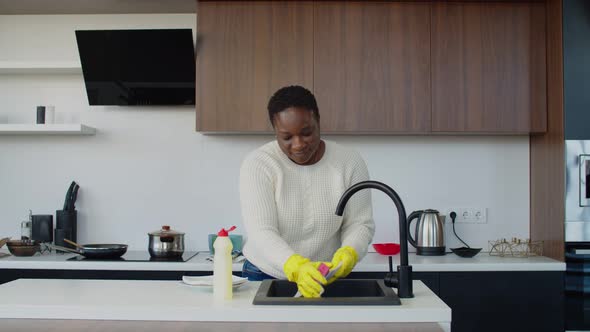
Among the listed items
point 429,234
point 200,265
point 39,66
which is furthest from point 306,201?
point 39,66

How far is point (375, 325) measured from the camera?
1.61 metres

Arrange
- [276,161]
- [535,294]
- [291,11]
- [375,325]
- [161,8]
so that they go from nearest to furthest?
[375,325], [276,161], [535,294], [291,11], [161,8]

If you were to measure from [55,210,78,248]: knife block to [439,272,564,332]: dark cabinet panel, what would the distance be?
6.30ft

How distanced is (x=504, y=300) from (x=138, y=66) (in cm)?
215

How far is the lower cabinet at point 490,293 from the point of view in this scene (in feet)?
9.90

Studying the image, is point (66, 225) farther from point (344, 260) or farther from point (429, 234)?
point (344, 260)

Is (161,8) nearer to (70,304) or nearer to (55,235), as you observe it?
(55,235)

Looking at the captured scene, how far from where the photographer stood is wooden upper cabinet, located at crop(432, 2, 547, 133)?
10.7 ft

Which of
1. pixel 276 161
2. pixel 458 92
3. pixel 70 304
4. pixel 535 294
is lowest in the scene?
pixel 535 294

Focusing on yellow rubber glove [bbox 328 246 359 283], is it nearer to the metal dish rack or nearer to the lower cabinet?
the lower cabinet

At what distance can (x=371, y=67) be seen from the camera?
3.27m

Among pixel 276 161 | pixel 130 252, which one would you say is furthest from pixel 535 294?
pixel 130 252

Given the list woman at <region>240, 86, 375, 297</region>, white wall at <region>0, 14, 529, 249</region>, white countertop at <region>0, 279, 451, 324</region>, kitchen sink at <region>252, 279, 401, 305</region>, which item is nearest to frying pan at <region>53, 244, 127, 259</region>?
white wall at <region>0, 14, 529, 249</region>

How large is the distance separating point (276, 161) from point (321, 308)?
610 mm
